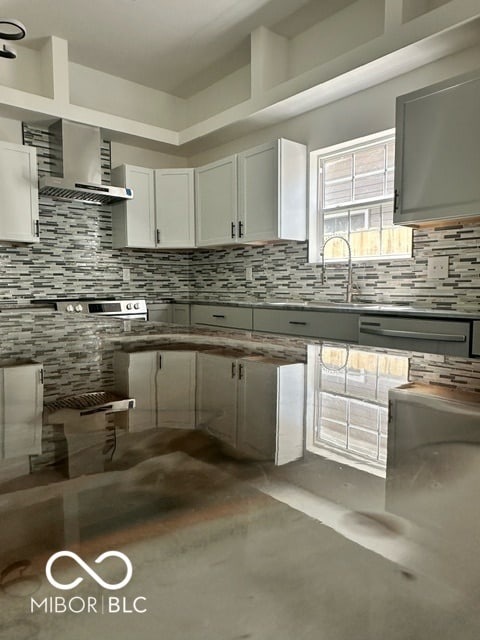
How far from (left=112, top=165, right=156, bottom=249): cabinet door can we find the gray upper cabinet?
9.29 feet

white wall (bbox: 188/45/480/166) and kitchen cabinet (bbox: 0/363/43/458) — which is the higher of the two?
white wall (bbox: 188/45/480/166)

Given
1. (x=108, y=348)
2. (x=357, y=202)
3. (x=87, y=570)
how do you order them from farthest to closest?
(x=357, y=202)
(x=108, y=348)
(x=87, y=570)

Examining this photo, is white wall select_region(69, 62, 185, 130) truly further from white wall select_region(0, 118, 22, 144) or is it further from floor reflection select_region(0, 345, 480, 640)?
floor reflection select_region(0, 345, 480, 640)

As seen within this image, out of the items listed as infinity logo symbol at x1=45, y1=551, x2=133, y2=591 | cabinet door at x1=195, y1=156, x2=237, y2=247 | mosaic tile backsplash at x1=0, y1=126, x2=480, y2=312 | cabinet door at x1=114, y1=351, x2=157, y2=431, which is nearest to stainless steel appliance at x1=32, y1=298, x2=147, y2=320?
mosaic tile backsplash at x1=0, y1=126, x2=480, y2=312

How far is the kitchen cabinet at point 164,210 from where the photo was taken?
15.9 feet

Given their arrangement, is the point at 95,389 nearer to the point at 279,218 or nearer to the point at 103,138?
the point at 279,218

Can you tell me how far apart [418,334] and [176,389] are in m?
2.12

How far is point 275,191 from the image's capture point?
3.91 m

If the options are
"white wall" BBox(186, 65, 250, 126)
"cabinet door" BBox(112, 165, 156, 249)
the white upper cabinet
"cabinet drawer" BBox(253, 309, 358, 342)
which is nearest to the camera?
"cabinet drawer" BBox(253, 309, 358, 342)

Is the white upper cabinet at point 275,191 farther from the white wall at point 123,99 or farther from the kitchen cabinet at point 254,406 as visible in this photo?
the kitchen cabinet at point 254,406

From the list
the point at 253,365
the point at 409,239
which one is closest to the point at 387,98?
the point at 409,239

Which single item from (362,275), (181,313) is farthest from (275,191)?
(181,313)

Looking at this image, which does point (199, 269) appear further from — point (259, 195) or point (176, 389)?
point (176, 389)

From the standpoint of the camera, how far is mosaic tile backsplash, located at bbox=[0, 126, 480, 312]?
311cm
